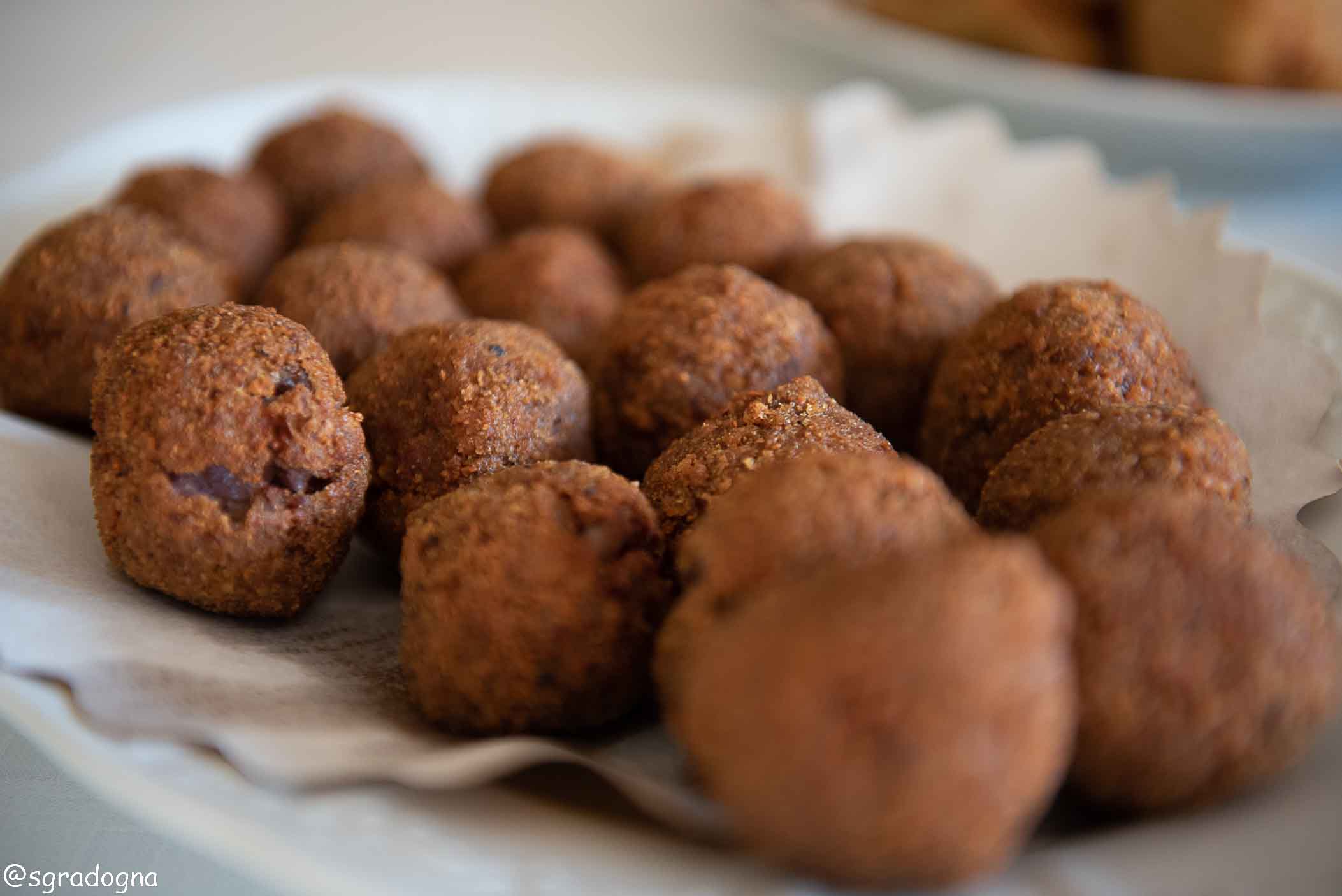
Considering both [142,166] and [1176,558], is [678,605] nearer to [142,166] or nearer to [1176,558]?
[1176,558]

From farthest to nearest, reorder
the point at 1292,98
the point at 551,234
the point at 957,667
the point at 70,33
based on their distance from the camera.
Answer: the point at 70,33 < the point at 1292,98 < the point at 551,234 < the point at 957,667

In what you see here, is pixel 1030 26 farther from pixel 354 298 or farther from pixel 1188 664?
pixel 1188 664

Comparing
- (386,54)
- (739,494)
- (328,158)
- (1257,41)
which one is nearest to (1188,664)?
(739,494)

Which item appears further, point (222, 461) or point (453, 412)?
point (453, 412)

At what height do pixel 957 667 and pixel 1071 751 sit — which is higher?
pixel 957 667

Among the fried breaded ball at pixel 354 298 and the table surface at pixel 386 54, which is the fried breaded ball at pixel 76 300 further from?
the table surface at pixel 386 54

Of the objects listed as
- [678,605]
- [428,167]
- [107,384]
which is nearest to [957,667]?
[678,605]

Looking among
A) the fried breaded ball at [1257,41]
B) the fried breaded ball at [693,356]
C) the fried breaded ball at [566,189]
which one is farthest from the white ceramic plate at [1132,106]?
the fried breaded ball at [693,356]
